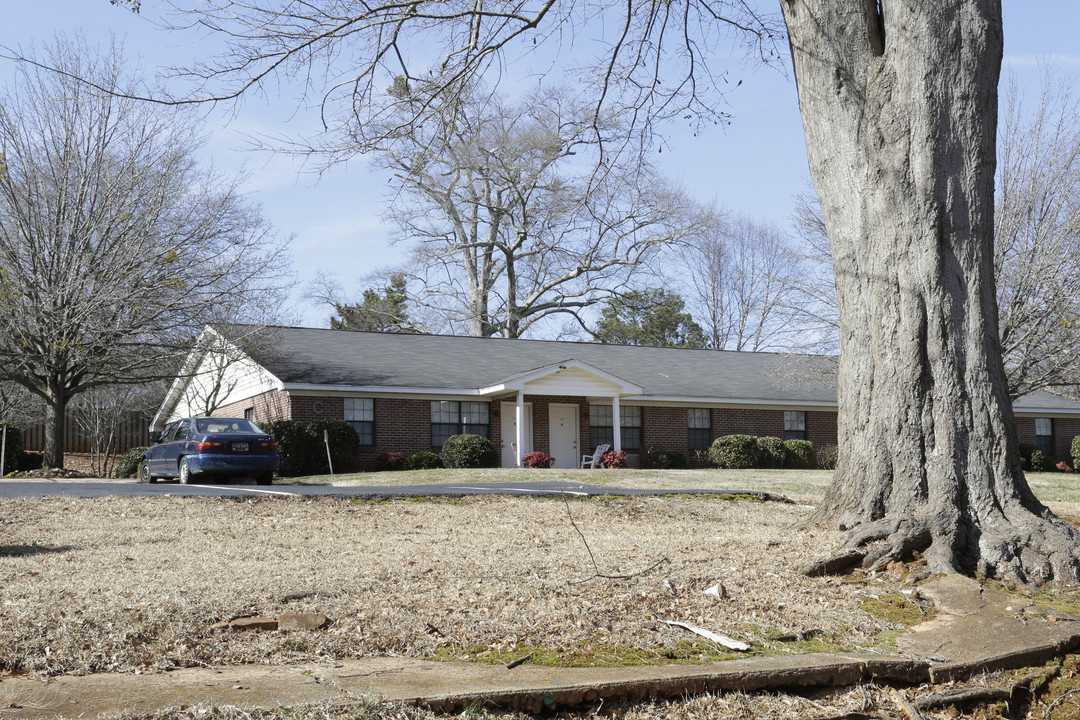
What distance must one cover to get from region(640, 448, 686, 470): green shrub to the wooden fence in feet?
58.8

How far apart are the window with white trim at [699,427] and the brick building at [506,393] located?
0.03 metres

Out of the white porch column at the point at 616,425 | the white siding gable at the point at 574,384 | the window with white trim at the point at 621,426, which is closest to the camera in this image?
the white siding gable at the point at 574,384

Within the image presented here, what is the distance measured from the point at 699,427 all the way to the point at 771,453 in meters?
2.44

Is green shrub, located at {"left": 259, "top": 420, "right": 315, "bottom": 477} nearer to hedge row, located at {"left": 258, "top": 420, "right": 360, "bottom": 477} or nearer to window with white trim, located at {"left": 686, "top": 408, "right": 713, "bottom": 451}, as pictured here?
hedge row, located at {"left": 258, "top": 420, "right": 360, "bottom": 477}

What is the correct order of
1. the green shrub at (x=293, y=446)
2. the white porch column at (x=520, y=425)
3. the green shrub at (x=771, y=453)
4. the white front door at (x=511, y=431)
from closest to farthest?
1. the green shrub at (x=293, y=446)
2. the white porch column at (x=520, y=425)
3. the white front door at (x=511, y=431)
4. the green shrub at (x=771, y=453)

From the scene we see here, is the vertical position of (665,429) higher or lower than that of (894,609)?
higher

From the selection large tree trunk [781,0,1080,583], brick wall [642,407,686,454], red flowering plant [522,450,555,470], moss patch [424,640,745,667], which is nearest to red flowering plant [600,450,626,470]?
red flowering plant [522,450,555,470]

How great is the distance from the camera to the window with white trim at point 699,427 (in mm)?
29297

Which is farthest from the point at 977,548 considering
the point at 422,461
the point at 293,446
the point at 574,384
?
the point at 574,384

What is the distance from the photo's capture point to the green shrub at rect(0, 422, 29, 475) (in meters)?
26.7

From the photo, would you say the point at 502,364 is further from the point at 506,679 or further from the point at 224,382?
the point at 506,679

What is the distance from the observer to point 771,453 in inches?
1111

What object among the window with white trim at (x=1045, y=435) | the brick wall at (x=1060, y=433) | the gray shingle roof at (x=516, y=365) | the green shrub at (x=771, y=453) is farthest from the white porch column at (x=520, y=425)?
the window with white trim at (x=1045, y=435)

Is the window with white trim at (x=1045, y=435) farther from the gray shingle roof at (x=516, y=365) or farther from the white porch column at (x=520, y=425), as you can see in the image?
the white porch column at (x=520, y=425)
